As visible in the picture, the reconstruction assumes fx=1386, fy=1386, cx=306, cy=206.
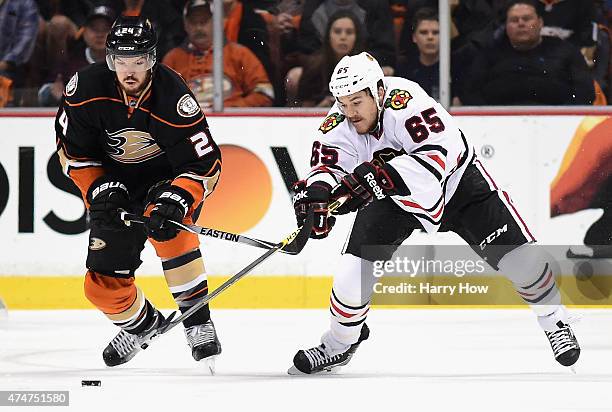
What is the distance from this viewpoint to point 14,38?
20.3ft

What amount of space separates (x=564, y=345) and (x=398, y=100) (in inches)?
35.2

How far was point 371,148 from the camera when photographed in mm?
4168

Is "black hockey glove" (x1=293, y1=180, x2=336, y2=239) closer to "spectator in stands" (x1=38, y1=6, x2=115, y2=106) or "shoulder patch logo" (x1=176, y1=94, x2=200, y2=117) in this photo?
"shoulder patch logo" (x1=176, y1=94, x2=200, y2=117)

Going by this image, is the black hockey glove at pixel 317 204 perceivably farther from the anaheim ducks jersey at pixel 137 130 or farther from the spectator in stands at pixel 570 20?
the spectator in stands at pixel 570 20

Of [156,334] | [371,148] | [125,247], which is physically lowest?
[156,334]

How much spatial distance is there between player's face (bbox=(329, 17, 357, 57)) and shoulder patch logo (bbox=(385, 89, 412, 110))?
194cm

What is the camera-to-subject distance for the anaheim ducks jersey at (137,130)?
4.16 metres

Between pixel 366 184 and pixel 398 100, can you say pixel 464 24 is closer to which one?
pixel 398 100

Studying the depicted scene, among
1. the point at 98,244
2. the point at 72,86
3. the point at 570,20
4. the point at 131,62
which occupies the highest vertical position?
the point at 131,62

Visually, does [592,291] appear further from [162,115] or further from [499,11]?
[162,115]

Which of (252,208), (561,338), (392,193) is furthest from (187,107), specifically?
(252,208)

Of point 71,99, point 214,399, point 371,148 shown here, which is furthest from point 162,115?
point 214,399

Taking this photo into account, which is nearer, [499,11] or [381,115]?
[381,115]

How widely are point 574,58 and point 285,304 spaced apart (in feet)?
5.40
